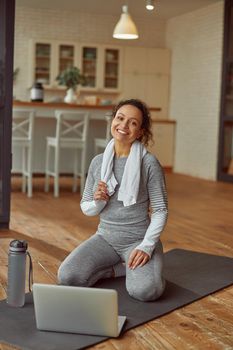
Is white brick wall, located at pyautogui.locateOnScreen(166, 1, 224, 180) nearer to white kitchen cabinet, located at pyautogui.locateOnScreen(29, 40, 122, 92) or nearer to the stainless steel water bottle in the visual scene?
white kitchen cabinet, located at pyautogui.locateOnScreen(29, 40, 122, 92)

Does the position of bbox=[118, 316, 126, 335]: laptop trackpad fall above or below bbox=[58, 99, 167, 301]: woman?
below

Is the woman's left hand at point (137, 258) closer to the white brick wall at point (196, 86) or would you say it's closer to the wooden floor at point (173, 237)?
the wooden floor at point (173, 237)

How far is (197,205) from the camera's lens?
638 centimetres

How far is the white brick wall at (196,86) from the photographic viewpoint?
9.11 metres

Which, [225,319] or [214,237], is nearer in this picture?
[225,319]

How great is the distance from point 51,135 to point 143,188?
4.62m

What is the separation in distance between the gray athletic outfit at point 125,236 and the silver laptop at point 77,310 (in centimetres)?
50

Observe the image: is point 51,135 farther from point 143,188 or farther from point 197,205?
point 143,188

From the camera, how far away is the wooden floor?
2.49m

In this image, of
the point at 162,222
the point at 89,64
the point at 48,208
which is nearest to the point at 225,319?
the point at 162,222

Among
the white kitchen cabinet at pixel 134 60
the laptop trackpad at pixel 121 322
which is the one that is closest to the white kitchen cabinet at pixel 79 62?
the white kitchen cabinet at pixel 134 60

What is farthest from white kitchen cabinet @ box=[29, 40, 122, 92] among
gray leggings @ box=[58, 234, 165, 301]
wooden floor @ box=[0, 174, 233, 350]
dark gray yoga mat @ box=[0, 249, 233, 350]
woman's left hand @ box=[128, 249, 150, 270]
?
woman's left hand @ box=[128, 249, 150, 270]

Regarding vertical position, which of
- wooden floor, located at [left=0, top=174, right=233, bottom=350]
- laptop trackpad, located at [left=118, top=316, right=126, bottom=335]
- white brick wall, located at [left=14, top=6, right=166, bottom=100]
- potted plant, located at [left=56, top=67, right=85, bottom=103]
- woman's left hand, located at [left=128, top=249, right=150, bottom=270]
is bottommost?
wooden floor, located at [left=0, top=174, right=233, bottom=350]

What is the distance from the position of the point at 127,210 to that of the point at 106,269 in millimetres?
361
